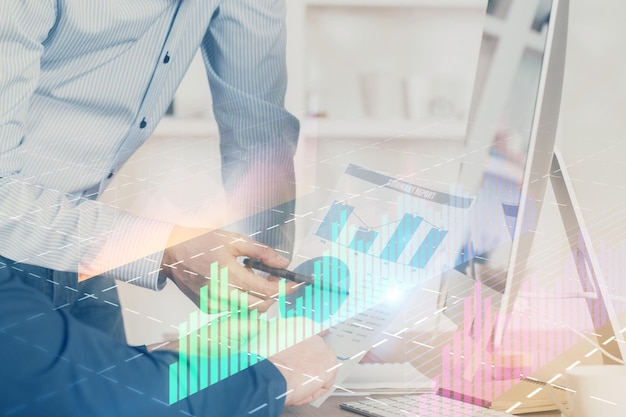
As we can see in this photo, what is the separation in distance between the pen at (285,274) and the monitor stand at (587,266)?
0.22 m

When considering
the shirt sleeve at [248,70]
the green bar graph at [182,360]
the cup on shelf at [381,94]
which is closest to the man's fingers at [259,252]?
the green bar graph at [182,360]

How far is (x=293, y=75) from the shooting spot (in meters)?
1.70

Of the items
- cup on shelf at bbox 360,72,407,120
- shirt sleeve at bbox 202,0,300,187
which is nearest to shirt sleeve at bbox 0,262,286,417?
shirt sleeve at bbox 202,0,300,187

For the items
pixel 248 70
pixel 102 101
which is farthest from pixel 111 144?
pixel 248 70

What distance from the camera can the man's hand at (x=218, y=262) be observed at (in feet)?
1.81

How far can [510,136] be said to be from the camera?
2.28 feet

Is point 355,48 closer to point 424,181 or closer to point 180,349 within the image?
point 424,181

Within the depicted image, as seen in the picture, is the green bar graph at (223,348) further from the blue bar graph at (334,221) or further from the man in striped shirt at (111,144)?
the blue bar graph at (334,221)

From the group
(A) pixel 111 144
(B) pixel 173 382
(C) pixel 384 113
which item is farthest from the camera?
(C) pixel 384 113

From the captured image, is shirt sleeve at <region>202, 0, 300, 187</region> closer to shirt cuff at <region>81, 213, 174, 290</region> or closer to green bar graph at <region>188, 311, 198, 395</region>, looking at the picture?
shirt cuff at <region>81, 213, 174, 290</region>

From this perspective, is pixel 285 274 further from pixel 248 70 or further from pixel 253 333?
pixel 248 70

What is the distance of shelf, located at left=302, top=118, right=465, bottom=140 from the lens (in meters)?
1.24

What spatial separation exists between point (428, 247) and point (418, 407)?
0.20 metres

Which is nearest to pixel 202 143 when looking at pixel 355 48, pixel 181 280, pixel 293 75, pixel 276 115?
pixel 276 115
